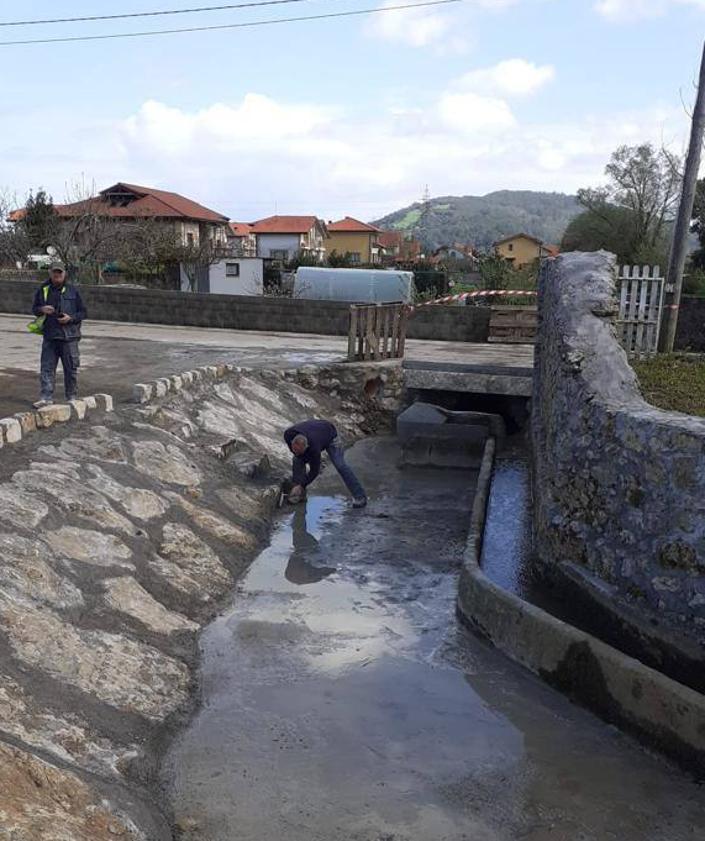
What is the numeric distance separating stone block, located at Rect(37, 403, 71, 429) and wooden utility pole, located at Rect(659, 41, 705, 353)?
9.87 m

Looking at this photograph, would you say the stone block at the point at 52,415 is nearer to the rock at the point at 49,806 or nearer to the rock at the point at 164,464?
the rock at the point at 164,464

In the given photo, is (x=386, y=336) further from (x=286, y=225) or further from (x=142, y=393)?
(x=286, y=225)

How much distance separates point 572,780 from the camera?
4223 millimetres

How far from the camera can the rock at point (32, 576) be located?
4.97 metres

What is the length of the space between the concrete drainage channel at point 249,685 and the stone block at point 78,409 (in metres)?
0.17

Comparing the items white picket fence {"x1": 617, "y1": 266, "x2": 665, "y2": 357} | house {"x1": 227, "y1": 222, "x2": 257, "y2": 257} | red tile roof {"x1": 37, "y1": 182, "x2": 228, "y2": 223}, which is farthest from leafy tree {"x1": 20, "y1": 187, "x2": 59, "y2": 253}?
white picket fence {"x1": 617, "y1": 266, "x2": 665, "y2": 357}

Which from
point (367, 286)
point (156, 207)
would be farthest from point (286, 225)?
point (367, 286)

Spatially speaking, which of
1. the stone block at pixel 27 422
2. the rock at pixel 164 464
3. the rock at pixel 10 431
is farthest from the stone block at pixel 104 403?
the rock at pixel 10 431

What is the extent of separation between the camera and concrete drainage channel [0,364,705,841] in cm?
383

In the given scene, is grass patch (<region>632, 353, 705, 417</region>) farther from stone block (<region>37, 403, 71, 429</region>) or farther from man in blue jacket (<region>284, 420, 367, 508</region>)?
stone block (<region>37, 403, 71, 429</region>)

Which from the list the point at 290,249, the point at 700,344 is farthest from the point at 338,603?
the point at 290,249

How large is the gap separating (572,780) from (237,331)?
50.8 ft

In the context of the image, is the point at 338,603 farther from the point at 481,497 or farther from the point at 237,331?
the point at 237,331

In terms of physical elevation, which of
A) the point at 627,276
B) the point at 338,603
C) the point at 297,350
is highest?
the point at 627,276
